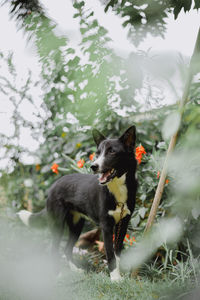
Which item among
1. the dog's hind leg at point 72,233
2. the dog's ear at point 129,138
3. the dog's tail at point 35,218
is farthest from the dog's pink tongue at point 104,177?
the dog's tail at point 35,218

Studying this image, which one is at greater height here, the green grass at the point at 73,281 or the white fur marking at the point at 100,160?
the white fur marking at the point at 100,160

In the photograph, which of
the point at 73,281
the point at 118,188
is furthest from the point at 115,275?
Answer: the point at 118,188

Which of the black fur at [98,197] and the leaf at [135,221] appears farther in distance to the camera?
the leaf at [135,221]

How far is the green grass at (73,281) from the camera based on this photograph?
70.1 inches

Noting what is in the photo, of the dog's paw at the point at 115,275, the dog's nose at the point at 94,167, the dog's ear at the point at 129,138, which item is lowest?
the dog's paw at the point at 115,275

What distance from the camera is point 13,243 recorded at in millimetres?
3561

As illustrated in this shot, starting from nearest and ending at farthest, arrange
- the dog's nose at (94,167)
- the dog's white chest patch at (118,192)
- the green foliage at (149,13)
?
the green foliage at (149,13) < the dog's nose at (94,167) < the dog's white chest patch at (118,192)

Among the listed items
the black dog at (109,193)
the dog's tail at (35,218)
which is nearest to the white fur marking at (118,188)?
the black dog at (109,193)

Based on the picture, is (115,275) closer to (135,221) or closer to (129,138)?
(135,221)

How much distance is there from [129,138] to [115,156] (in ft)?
0.61

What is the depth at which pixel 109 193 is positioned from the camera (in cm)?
245

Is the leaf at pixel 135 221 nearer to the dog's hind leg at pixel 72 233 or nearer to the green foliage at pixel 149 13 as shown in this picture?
the dog's hind leg at pixel 72 233

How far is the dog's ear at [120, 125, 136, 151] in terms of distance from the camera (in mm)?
2324

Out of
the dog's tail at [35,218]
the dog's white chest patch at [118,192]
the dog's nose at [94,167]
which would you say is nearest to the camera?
the dog's nose at [94,167]
